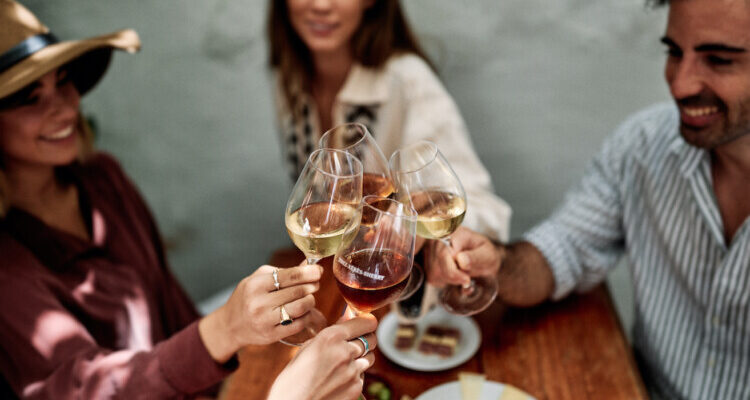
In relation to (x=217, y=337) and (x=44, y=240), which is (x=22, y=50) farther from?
(x=217, y=337)

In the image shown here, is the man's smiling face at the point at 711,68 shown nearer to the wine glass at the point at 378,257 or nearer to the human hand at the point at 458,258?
the human hand at the point at 458,258

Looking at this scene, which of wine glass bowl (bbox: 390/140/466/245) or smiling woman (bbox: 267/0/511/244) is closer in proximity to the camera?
wine glass bowl (bbox: 390/140/466/245)

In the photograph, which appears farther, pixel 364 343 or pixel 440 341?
pixel 440 341

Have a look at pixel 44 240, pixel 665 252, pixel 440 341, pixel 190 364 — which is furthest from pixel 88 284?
pixel 665 252

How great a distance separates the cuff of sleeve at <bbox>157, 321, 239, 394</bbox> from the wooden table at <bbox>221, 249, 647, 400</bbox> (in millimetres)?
176

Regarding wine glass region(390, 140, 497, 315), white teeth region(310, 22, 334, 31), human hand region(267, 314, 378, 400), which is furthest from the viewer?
white teeth region(310, 22, 334, 31)

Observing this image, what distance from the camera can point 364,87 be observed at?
2.18 metres

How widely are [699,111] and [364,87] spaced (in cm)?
117

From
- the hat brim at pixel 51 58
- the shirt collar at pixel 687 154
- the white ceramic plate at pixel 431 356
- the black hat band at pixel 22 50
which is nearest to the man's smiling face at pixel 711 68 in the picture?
the shirt collar at pixel 687 154

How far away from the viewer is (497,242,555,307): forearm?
1.58m

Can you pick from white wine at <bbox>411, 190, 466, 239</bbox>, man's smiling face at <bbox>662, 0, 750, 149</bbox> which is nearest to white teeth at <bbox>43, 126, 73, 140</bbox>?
white wine at <bbox>411, 190, 466, 239</bbox>

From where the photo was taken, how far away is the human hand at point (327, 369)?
889 millimetres

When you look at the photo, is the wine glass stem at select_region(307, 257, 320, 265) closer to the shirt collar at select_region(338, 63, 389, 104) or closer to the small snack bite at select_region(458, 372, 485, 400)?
the small snack bite at select_region(458, 372, 485, 400)

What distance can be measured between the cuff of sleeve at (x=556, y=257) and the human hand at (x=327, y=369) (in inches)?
36.0
